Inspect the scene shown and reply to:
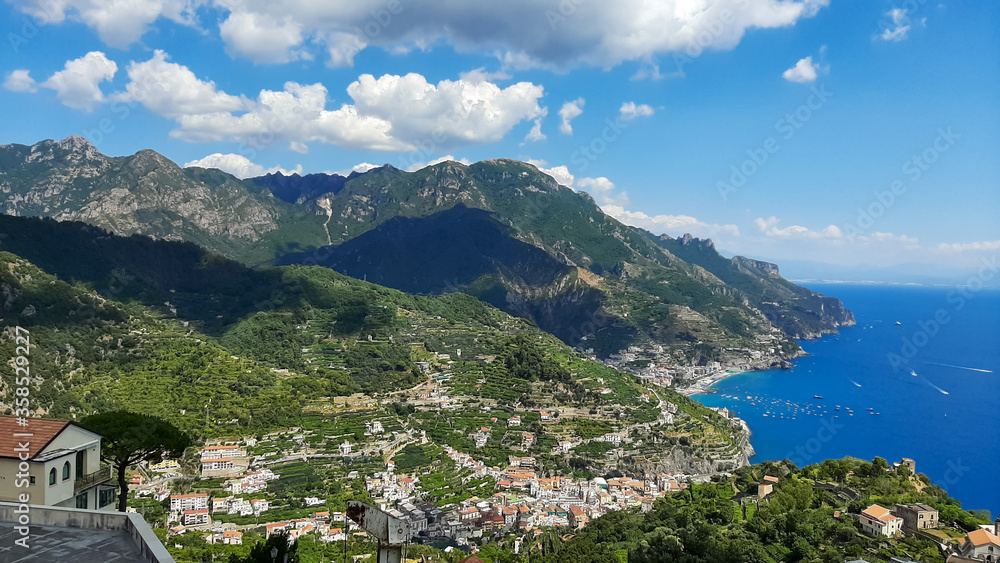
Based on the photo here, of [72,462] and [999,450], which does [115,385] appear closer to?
[72,462]

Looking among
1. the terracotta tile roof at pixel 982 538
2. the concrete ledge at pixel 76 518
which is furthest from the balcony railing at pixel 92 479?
the terracotta tile roof at pixel 982 538

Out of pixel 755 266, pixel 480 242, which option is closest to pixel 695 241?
pixel 755 266

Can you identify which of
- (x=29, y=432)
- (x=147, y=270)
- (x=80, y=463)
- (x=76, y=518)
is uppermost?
(x=147, y=270)

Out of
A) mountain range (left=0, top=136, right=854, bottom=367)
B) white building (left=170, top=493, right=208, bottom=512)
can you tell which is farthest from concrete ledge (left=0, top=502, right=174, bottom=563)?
mountain range (left=0, top=136, right=854, bottom=367)

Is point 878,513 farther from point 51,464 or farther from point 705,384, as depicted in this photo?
point 705,384

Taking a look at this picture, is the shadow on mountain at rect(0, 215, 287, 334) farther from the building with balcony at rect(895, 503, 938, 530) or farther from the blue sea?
the blue sea

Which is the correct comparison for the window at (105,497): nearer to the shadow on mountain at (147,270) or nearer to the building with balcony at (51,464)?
the building with balcony at (51,464)

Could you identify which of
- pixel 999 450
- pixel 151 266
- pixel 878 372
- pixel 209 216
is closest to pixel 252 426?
pixel 151 266
